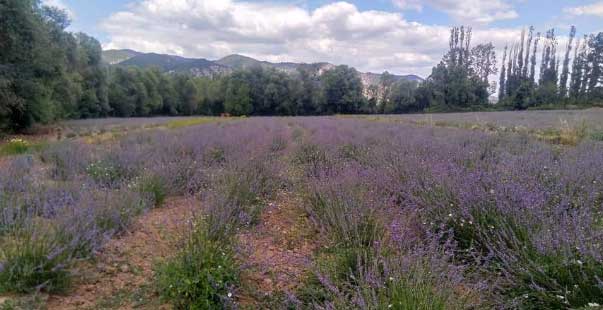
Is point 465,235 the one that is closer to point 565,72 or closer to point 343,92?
point 343,92

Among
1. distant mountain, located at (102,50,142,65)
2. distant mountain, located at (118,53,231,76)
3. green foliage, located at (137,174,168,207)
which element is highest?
distant mountain, located at (102,50,142,65)

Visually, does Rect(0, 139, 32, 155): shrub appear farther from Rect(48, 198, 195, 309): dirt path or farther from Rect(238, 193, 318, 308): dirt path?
Rect(238, 193, 318, 308): dirt path

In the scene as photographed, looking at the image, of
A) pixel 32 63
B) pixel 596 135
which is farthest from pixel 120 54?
pixel 596 135

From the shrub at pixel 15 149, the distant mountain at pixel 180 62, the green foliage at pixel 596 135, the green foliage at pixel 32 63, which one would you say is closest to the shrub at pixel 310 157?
the shrub at pixel 15 149

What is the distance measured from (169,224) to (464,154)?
4043mm

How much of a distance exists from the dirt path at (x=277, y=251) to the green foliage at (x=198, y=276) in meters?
0.17

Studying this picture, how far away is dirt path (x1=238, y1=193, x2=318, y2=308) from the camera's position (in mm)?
2383

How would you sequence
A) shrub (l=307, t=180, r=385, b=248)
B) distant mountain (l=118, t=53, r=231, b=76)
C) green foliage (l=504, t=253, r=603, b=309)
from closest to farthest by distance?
green foliage (l=504, t=253, r=603, b=309), shrub (l=307, t=180, r=385, b=248), distant mountain (l=118, t=53, r=231, b=76)

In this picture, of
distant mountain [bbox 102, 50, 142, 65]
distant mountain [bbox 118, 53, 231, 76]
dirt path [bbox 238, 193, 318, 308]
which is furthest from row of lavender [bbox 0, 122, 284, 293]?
distant mountain [bbox 102, 50, 142, 65]

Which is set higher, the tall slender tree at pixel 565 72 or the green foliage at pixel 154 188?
the tall slender tree at pixel 565 72

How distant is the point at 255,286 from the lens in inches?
95.7

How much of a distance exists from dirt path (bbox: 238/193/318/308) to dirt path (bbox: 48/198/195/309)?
0.57 m

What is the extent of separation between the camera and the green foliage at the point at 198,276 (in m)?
2.08

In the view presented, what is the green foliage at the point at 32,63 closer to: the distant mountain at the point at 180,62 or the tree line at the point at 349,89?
the tree line at the point at 349,89
